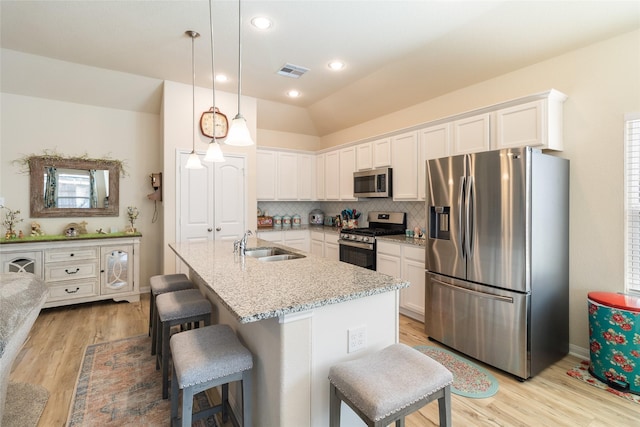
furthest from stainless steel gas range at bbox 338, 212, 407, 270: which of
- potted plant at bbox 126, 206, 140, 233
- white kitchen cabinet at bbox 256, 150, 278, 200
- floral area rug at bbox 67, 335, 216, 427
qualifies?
potted plant at bbox 126, 206, 140, 233

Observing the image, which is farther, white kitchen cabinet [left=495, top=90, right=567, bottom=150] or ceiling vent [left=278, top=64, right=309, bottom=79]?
ceiling vent [left=278, top=64, right=309, bottom=79]

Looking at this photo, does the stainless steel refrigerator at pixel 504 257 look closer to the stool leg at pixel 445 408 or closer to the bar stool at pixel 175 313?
the stool leg at pixel 445 408

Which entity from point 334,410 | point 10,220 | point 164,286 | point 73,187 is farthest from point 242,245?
point 10,220

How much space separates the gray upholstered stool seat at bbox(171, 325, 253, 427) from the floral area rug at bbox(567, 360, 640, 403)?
255 centimetres

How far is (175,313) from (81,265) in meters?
2.79

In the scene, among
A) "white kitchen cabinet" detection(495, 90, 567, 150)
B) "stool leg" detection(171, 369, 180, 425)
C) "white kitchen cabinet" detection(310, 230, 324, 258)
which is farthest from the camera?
"white kitchen cabinet" detection(310, 230, 324, 258)

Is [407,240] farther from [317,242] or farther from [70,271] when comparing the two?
[70,271]

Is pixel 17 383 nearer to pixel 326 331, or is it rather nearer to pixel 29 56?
pixel 326 331

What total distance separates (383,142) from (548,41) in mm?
2000

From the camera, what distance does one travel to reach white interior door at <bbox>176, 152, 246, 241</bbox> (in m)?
4.21

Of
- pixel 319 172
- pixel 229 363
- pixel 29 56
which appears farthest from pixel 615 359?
pixel 29 56

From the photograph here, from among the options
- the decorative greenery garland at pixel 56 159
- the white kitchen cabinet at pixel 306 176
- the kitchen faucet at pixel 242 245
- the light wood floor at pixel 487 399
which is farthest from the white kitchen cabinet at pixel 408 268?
the decorative greenery garland at pixel 56 159

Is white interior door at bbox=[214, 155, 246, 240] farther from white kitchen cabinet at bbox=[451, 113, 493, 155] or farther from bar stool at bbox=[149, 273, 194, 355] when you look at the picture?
white kitchen cabinet at bbox=[451, 113, 493, 155]

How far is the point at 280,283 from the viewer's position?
1.69 metres
